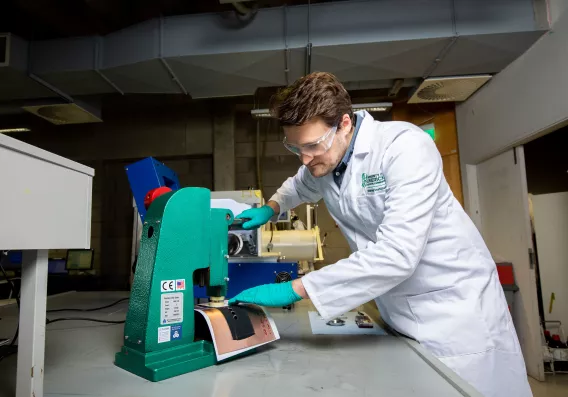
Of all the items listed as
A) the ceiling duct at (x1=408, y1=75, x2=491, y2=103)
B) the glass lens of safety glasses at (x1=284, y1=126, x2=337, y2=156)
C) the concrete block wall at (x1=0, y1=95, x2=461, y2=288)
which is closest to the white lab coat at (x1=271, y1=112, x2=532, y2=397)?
the glass lens of safety glasses at (x1=284, y1=126, x2=337, y2=156)

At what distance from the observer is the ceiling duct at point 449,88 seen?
2996mm

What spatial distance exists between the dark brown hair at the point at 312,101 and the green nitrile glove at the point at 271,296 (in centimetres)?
49

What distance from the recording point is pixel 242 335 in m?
0.84

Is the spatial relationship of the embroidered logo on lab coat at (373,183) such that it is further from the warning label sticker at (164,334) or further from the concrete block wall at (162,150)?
the concrete block wall at (162,150)

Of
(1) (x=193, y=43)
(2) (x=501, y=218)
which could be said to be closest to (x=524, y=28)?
(2) (x=501, y=218)

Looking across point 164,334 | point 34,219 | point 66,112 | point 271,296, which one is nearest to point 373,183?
point 271,296

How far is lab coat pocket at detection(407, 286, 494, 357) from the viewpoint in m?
0.95

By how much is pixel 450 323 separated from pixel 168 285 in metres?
0.80

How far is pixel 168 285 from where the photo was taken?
788mm

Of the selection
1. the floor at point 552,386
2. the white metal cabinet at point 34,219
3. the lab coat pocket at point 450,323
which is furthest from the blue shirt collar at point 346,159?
the floor at point 552,386

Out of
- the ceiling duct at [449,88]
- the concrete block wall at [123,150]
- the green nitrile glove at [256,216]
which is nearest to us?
the green nitrile glove at [256,216]

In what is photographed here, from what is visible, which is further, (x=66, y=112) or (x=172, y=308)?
(x=66, y=112)

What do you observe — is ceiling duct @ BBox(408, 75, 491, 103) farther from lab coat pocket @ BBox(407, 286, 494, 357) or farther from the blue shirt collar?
lab coat pocket @ BBox(407, 286, 494, 357)

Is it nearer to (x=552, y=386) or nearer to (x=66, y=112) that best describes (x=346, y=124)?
(x=552, y=386)
